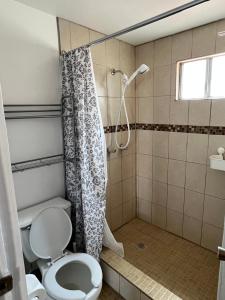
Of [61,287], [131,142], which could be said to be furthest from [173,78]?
[61,287]

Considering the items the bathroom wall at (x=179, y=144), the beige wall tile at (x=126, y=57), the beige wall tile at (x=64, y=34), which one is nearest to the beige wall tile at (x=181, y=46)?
the bathroom wall at (x=179, y=144)

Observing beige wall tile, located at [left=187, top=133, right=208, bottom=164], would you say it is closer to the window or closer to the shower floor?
the window

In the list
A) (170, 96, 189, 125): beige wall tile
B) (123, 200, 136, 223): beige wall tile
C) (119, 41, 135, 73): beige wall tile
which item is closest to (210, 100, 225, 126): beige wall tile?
(170, 96, 189, 125): beige wall tile

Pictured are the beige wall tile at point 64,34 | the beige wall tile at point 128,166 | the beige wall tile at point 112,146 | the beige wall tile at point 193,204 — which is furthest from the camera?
the beige wall tile at point 128,166

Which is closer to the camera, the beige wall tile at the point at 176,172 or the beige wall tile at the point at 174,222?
the beige wall tile at the point at 176,172

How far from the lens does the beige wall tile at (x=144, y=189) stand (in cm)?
261

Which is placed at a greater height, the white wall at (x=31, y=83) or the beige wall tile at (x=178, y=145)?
the white wall at (x=31, y=83)

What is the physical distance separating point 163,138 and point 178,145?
0.20 m

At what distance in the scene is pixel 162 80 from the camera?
2240mm

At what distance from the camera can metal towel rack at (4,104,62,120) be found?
4.91ft

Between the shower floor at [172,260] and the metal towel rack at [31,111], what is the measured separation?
1.64m

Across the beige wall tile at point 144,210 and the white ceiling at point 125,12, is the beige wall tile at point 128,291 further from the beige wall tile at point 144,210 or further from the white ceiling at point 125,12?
the white ceiling at point 125,12

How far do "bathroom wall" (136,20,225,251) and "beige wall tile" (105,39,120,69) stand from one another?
0.33 metres

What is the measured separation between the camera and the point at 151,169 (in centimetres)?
254
